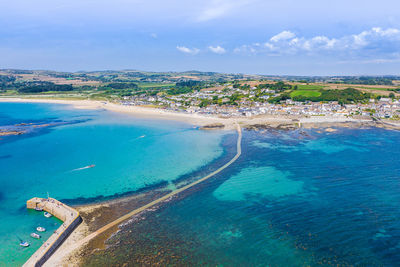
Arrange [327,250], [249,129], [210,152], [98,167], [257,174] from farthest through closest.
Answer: [249,129] → [210,152] → [98,167] → [257,174] → [327,250]

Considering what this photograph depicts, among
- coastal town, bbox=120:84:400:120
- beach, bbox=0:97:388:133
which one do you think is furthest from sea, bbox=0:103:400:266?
coastal town, bbox=120:84:400:120

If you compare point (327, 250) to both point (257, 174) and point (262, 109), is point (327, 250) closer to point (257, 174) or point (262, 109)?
point (257, 174)

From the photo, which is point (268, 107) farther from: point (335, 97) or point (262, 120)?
point (335, 97)

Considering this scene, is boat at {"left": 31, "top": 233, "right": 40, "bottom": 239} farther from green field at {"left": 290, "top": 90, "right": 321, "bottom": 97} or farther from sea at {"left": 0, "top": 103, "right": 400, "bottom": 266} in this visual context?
green field at {"left": 290, "top": 90, "right": 321, "bottom": 97}

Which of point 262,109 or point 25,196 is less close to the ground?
point 262,109

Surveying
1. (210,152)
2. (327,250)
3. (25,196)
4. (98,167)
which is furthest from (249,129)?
(25,196)

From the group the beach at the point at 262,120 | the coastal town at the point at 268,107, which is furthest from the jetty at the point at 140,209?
the coastal town at the point at 268,107

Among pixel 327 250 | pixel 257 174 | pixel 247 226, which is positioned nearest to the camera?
pixel 327 250
